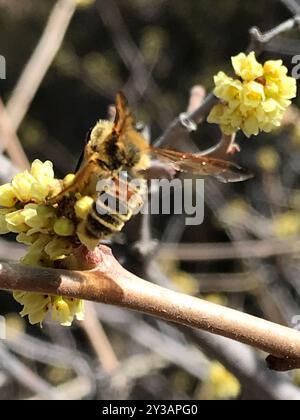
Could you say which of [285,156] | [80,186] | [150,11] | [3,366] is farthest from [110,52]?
[80,186]

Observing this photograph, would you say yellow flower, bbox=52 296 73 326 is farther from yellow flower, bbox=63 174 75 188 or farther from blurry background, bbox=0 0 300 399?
blurry background, bbox=0 0 300 399

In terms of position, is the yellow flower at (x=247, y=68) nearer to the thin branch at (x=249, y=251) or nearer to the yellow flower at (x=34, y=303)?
the yellow flower at (x=34, y=303)

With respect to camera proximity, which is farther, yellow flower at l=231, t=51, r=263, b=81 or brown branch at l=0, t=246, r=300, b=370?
yellow flower at l=231, t=51, r=263, b=81

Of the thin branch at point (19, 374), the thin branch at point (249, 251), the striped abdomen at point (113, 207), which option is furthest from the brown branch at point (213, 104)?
the thin branch at point (249, 251)

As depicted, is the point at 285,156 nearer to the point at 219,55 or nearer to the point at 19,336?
the point at 219,55

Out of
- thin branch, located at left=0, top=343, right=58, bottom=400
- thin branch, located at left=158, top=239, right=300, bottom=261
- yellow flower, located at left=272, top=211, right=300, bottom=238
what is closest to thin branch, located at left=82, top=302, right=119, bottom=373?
thin branch, located at left=0, top=343, right=58, bottom=400

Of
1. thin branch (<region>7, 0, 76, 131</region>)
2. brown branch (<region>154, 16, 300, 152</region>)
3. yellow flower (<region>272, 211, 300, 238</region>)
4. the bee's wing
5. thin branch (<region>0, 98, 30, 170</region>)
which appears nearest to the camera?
the bee's wing

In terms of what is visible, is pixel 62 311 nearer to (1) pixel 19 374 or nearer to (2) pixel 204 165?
(2) pixel 204 165
